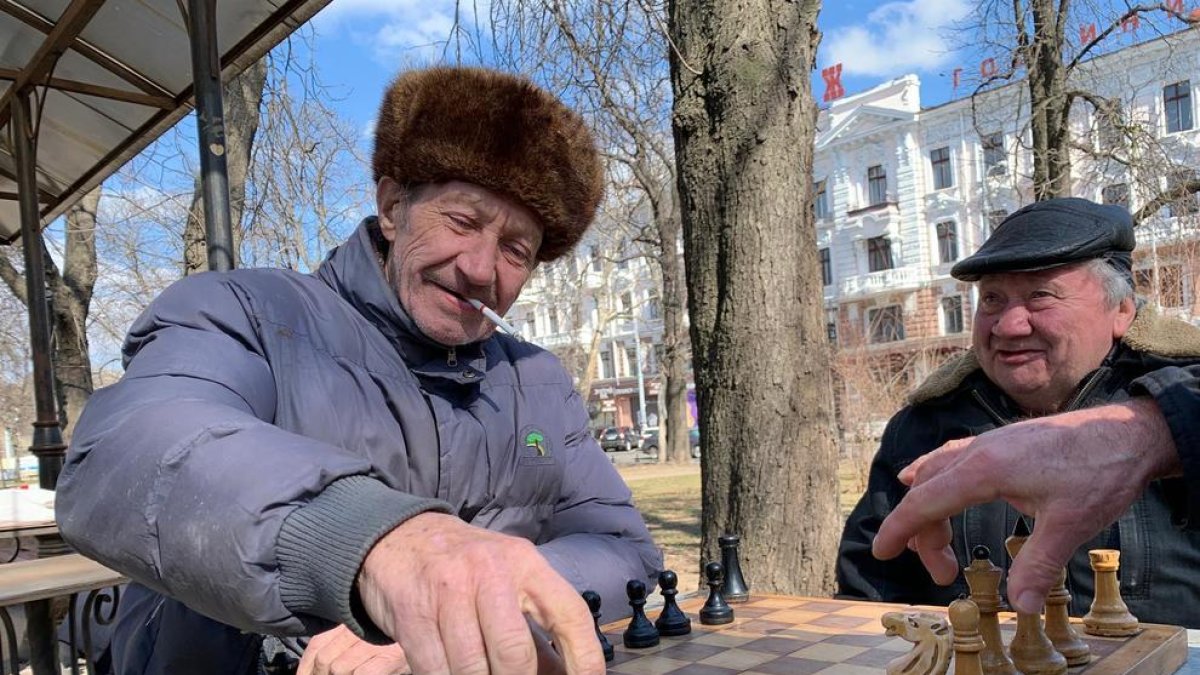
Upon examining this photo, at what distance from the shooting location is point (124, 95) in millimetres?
4328

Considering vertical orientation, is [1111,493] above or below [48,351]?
below

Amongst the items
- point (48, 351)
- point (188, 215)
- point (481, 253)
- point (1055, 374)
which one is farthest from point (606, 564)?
point (188, 215)

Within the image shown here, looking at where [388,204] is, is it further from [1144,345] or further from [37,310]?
[37,310]

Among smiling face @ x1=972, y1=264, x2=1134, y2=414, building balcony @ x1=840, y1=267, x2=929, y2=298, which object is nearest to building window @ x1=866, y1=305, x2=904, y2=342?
building balcony @ x1=840, y1=267, x2=929, y2=298

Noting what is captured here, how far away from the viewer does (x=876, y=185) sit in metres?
37.2

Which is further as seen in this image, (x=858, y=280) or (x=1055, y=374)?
(x=858, y=280)

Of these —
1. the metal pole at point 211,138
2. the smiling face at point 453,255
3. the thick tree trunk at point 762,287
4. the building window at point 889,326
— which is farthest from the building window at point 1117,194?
the building window at point 889,326

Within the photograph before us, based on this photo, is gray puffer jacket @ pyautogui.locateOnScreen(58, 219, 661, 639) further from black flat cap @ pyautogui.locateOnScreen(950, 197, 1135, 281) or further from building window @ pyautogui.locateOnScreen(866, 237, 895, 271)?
building window @ pyautogui.locateOnScreen(866, 237, 895, 271)

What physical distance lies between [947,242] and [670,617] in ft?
116

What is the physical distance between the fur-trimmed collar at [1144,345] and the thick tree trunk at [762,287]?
2.64 feet

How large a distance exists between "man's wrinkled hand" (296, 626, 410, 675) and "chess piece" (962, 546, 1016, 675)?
0.87 meters

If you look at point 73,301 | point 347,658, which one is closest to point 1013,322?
point 347,658

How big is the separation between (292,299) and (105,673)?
94 centimetres

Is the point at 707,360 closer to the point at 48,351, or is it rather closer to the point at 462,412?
the point at 462,412
